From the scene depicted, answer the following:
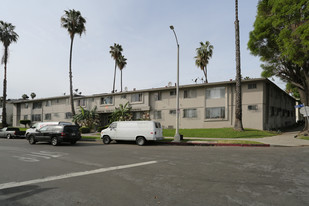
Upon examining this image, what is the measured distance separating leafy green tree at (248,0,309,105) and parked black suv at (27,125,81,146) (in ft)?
64.5

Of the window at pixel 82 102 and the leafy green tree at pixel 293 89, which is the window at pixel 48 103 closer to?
the window at pixel 82 102

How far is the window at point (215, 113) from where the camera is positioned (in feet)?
88.5

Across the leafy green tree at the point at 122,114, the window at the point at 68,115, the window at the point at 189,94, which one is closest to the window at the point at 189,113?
the window at the point at 189,94

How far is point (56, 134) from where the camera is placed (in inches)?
661

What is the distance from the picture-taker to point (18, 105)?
163ft

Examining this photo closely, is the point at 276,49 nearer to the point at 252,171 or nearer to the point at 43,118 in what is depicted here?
the point at 252,171

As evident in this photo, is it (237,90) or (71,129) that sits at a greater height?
(237,90)

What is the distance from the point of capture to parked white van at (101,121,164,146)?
53.9 ft

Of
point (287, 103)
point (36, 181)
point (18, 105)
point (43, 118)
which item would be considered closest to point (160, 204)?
point (36, 181)

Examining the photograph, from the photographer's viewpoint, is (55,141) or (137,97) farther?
(137,97)

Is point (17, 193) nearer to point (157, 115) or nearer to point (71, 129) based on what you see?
point (71, 129)

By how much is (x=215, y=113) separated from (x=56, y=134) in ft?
61.1

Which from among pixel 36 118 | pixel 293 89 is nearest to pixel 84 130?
pixel 36 118

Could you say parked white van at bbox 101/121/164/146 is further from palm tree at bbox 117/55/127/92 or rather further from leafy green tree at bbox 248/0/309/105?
palm tree at bbox 117/55/127/92
